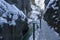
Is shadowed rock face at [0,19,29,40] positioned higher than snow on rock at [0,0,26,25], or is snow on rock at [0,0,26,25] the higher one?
snow on rock at [0,0,26,25]

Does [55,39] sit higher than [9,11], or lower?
lower

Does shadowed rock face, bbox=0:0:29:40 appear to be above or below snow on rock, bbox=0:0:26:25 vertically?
below

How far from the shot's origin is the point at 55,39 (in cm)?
956

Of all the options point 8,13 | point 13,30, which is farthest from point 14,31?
point 8,13

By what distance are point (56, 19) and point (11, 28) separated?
4.46 m

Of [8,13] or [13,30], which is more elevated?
[8,13]

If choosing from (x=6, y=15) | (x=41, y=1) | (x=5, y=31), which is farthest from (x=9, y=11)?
(x=41, y=1)

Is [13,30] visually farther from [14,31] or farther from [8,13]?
[8,13]

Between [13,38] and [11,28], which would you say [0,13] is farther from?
[13,38]

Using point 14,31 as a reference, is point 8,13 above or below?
above

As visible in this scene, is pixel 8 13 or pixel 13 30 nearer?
pixel 8 13

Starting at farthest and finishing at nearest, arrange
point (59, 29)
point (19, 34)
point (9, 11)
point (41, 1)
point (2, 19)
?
point (41, 1) < point (59, 29) < point (19, 34) < point (9, 11) < point (2, 19)

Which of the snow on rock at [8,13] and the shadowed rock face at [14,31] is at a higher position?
the snow on rock at [8,13]

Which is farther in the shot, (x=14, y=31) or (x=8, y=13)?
(x=14, y=31)
